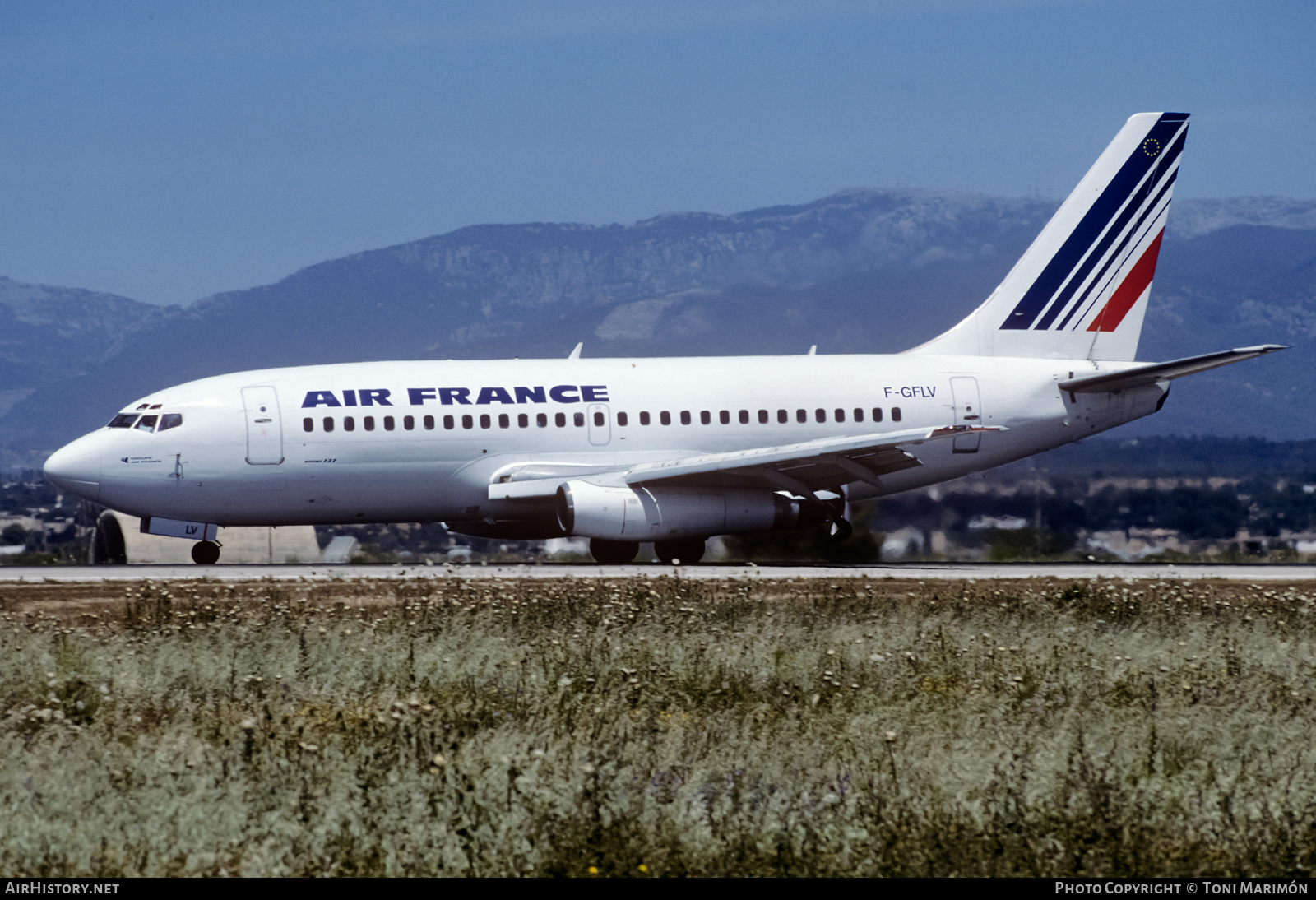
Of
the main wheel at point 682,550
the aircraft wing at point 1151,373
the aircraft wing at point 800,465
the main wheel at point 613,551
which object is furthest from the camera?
the main wheel at point 682,550

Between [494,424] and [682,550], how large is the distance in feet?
15.8

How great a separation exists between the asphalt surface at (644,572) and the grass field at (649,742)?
20.3ft

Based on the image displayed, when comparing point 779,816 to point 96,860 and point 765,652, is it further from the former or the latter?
point 765,652

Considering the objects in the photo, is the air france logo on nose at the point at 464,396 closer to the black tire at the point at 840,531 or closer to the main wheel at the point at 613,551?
the main wheel at the point at 613,551

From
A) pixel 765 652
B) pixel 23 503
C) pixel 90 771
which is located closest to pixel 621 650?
pixel 765 652

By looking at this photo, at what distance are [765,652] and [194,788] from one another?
296 inches

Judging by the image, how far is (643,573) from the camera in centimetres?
2706

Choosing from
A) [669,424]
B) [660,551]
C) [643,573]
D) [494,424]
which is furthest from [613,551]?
[643,573]

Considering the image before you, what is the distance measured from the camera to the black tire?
31.3 metres

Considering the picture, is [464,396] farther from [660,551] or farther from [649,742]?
[649,742]

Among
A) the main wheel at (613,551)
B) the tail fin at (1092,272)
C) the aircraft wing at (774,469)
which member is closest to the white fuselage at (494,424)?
the aircraft wing at (774,469)

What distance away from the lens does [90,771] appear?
34.3ft

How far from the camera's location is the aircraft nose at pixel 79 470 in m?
28.5

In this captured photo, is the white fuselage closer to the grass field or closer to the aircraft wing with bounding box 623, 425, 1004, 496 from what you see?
the aircraft wing with bounding box 623, 425, 1004, 496
